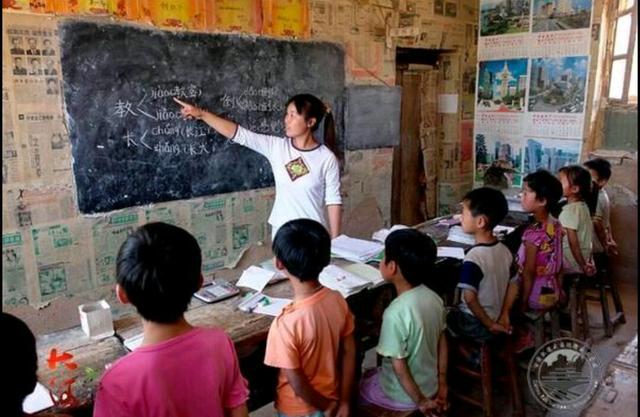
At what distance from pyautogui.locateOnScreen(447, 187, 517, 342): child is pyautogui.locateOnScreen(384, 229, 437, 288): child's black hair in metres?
0.40

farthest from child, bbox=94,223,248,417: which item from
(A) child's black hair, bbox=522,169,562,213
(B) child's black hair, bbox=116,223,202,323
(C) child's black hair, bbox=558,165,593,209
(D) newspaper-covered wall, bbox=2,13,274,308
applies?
(C) child's black hair, bbox=558,165,593,209

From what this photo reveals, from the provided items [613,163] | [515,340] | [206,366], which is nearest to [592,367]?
[515,340]

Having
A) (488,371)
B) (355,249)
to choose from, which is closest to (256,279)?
(355,249)

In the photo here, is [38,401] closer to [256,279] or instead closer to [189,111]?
[256,279]

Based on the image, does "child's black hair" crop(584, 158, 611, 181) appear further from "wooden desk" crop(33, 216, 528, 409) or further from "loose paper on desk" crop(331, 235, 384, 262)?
"wooden desk" crop(33, 216, 528, 409)

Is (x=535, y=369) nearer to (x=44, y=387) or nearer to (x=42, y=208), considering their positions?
(x=44, y=387)

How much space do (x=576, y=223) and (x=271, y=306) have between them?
6.36 feet

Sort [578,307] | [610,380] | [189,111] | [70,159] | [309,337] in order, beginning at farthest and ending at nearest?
[578,307], [189,111], [70,159], [309,337], [610,380]

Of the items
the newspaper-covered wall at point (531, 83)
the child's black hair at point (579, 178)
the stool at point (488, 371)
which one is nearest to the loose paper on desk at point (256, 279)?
the stool at point (488, 371)

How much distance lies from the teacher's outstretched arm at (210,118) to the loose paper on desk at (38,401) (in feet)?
5.55

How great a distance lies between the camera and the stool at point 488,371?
2162 mm

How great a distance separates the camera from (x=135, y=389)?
106cm

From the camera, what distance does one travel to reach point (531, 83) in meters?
4.12

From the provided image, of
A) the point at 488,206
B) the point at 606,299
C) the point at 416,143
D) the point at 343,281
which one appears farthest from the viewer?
the point at 416,143
